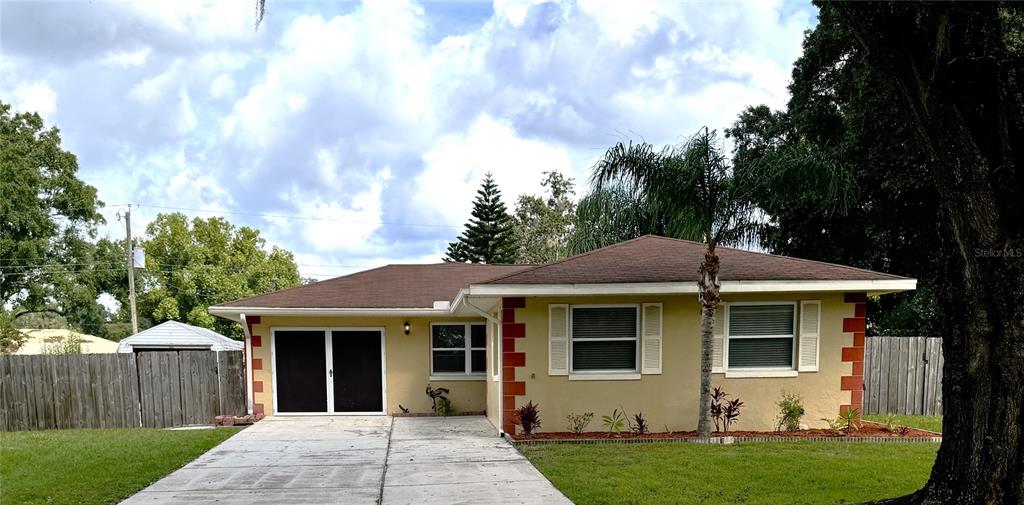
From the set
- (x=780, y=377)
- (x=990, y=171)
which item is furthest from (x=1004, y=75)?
(x=780, y=377)

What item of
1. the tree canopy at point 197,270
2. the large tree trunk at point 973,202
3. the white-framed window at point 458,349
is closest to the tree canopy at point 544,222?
the tree canopy at point 197,270

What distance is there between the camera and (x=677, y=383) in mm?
8945

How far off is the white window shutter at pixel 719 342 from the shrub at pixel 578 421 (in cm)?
211

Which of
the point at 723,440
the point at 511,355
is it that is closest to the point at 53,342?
the point at 511,355

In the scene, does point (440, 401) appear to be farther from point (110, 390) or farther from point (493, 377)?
point (110, 390)

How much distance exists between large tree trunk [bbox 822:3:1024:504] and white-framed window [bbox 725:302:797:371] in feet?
16.0

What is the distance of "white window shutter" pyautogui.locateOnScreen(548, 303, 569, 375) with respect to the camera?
8820 mm

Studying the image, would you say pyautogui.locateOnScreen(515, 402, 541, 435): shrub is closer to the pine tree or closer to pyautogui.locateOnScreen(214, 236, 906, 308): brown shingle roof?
pyautogui.locateOnScreen(214, 236, 906, 308): brown shingle roof

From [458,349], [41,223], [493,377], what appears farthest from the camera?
[41,223]

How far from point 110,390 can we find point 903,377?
15506 millimetres

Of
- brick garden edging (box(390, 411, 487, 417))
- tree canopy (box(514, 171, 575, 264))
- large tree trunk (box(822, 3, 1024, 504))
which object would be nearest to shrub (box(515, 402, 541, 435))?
brick garden edging (box(390, 411, 487, 417))

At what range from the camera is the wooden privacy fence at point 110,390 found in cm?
1084

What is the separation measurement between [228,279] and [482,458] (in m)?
30.2

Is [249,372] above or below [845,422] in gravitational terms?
above
